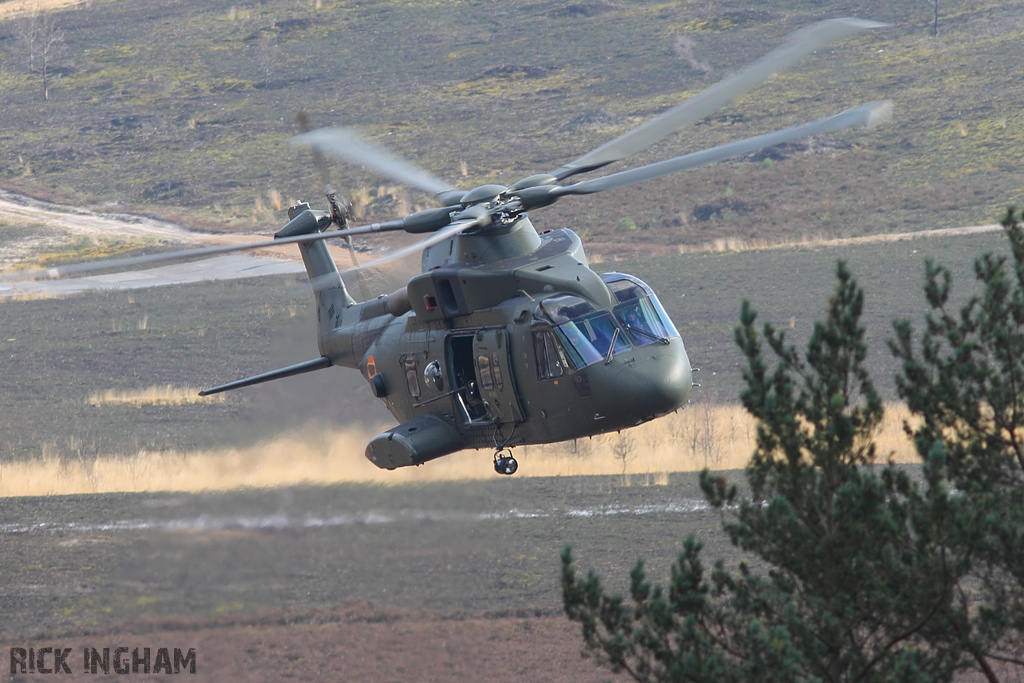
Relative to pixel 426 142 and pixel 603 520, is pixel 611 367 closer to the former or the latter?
pixel 603 520

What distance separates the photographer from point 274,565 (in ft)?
84.2

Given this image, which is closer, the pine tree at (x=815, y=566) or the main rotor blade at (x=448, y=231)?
the pine tree at (x=815, y=566)

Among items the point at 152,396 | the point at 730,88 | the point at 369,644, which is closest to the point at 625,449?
the point at 369,644

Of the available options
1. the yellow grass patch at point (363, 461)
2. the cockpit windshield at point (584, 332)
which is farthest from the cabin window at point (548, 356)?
the yellow grass patch at point (363, 461)

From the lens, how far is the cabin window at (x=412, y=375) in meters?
21.0

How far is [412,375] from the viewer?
2108 cm

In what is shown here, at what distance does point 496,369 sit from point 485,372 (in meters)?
0.27

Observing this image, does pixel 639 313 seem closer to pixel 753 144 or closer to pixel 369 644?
pixel 753 144

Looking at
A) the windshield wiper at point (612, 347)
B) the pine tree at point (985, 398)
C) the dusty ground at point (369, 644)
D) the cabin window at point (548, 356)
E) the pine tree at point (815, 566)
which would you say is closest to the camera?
the pine tree at point (815, 566)

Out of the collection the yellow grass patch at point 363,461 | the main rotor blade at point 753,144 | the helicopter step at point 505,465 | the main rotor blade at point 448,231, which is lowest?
the yellow grass patch at point 363,461

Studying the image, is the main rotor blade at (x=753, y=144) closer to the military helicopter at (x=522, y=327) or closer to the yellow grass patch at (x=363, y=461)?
the military helicopter at (x=522, y=327)

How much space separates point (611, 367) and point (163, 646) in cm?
1102

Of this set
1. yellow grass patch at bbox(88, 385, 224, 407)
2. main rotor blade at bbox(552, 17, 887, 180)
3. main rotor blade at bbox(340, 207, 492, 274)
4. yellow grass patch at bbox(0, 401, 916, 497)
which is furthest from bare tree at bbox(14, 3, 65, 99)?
main rotor blade at bbox(552, 17, 887, 180)

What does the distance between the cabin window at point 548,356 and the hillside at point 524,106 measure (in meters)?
38.2
